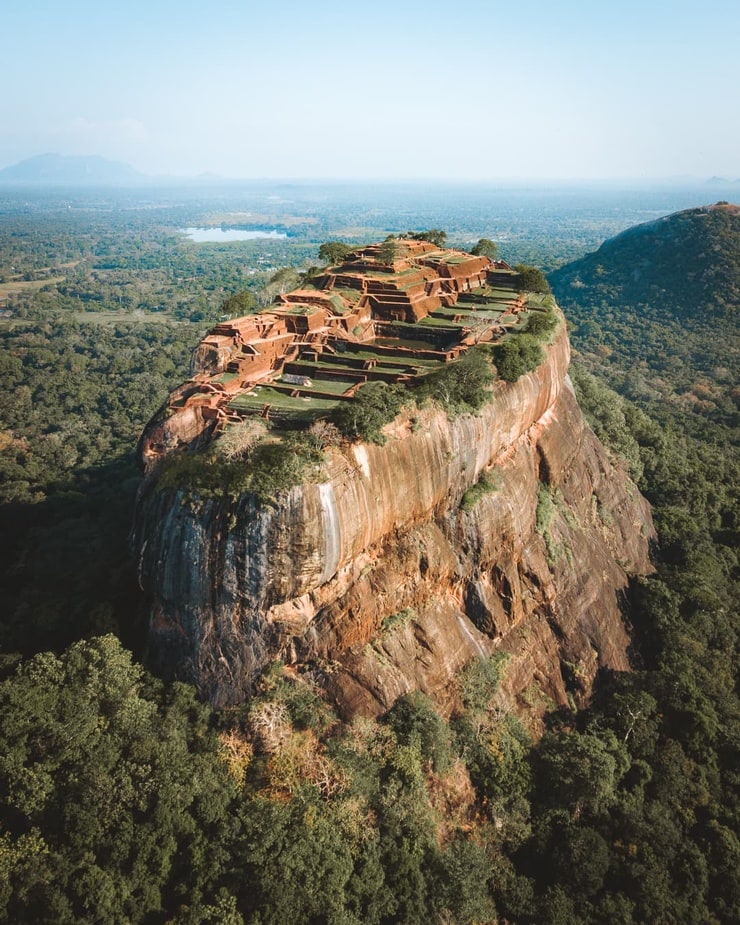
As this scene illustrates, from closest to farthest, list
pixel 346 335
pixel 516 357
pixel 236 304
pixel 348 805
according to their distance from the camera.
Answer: pixel 348 805 → pixel 516 357 → pixel 346 335 → pixel 236 304

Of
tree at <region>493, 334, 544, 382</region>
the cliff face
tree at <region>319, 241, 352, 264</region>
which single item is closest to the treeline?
the cliff face

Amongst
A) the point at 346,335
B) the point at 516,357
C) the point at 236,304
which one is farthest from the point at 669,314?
the point at 346,335

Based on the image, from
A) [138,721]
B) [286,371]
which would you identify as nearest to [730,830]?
[138,721]

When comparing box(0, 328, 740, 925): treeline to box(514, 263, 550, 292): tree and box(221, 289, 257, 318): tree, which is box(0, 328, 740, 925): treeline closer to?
box(221, 289, 257, 318): tree

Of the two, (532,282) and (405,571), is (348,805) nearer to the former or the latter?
(405,571)

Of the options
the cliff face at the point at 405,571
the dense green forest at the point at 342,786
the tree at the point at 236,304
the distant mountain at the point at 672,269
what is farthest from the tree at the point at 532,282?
the distant mountain at the point at 672,269

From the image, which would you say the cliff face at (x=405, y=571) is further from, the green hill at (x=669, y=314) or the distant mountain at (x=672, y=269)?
the distant mountain at (x=672, y=269)
